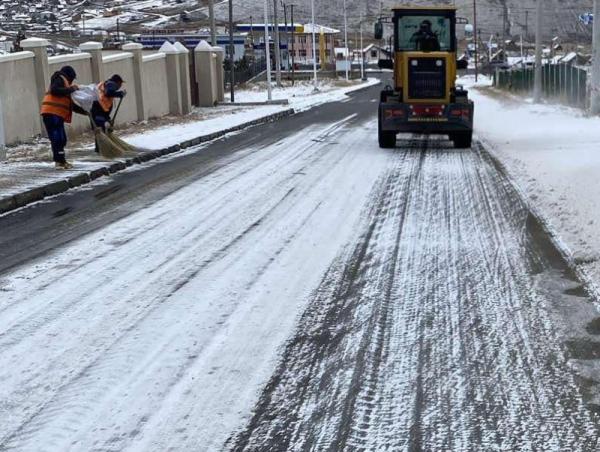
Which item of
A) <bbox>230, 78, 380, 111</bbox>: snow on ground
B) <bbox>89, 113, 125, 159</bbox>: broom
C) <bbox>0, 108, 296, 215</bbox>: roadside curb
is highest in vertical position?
<bbox>89, 113, 125, 159</bbox>: broom

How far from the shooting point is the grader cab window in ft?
62.6

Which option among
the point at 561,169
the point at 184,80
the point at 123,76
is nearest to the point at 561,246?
the point at 561,169

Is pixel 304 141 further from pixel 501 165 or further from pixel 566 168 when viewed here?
pixel 566 168

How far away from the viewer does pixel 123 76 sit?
27.8 m

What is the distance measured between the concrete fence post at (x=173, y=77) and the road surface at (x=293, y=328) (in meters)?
21.7

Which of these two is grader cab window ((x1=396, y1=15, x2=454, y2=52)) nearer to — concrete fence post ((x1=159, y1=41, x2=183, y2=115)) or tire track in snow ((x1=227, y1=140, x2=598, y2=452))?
tire track in snow ((x1=227, y1=140, x2=598, y2=452))

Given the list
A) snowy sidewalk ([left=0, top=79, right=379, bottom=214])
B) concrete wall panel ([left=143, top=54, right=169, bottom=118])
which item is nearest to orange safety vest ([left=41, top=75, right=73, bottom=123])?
snowy sidewalk ([left=0, top=79, right=379, bottom=214])

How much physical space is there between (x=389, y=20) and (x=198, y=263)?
12.6 metres

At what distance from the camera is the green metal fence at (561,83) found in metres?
36.1

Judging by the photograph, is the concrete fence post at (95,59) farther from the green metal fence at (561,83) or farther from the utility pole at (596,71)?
the green metal fence at (561,83)

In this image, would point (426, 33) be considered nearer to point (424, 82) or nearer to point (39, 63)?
point (424, 82)

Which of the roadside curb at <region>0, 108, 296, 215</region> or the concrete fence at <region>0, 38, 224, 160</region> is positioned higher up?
the concrete fence at <region>0, 38, 224, 160</region>

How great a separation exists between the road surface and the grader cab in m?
6.61

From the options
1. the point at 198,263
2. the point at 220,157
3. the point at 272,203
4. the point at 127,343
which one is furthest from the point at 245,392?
the point at 220,157
